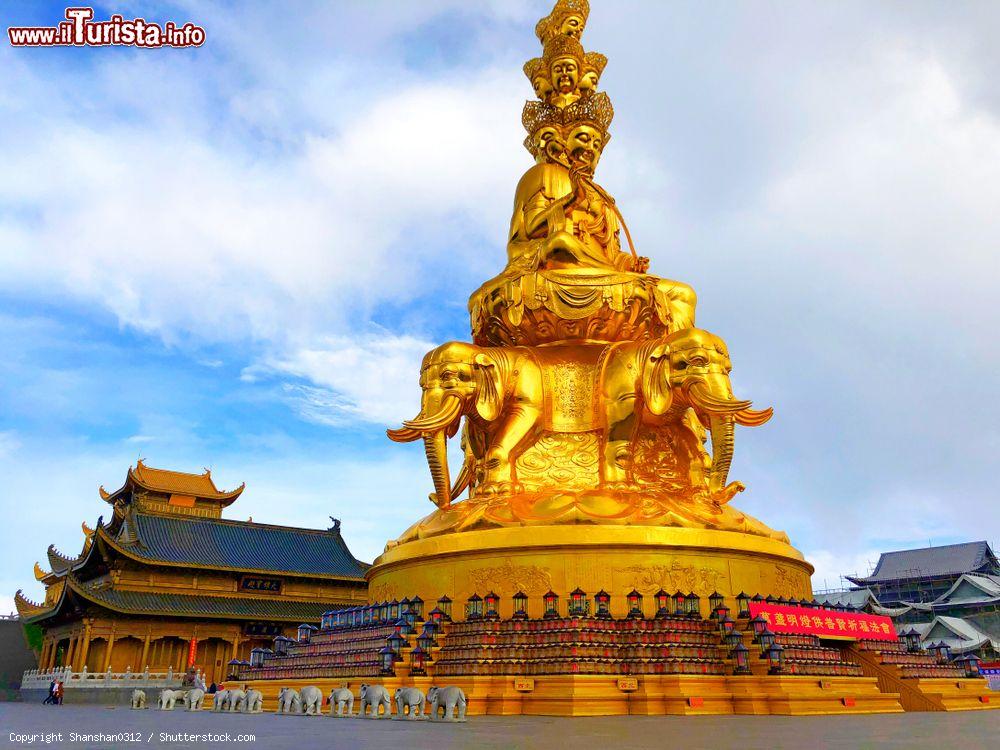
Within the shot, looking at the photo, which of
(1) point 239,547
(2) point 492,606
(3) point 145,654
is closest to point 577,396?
(2) point 492,606

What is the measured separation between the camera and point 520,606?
33.6ft

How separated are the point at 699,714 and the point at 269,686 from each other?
18.9 ft

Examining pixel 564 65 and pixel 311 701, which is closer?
pixel 311 701

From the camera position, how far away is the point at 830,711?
8.21 metres

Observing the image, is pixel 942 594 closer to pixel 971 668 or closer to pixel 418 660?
pixel 971 668

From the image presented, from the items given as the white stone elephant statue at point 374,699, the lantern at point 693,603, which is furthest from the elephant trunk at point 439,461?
the white stone elephant statue at point 374,699

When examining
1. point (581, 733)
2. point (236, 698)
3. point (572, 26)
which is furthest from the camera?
point (572, 26)

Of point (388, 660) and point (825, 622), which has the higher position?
point (825, 622)

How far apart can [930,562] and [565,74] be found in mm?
29022

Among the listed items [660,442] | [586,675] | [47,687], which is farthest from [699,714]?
[47,687]

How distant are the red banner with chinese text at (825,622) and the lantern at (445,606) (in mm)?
3743

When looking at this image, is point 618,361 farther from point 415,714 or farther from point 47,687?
point 47,687

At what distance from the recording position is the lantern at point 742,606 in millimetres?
9461

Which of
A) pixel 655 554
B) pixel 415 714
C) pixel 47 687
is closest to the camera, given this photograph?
pixel 415 714
